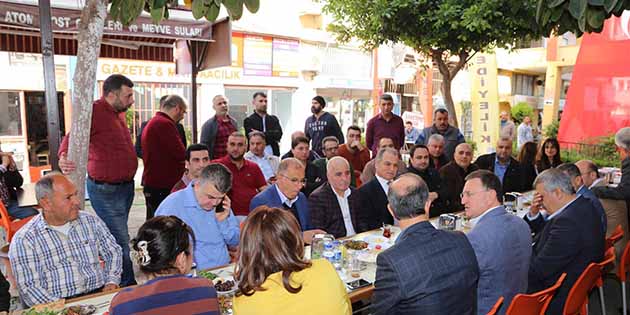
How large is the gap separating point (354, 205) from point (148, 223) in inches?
109

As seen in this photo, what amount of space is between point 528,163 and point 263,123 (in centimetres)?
387

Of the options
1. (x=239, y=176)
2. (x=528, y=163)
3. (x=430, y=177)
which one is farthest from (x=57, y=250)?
(x=528, y=163)

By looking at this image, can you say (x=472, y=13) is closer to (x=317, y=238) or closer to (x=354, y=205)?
(x=354, y=205)

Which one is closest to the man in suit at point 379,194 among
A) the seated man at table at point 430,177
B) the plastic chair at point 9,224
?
the seated man at table at point 430,177

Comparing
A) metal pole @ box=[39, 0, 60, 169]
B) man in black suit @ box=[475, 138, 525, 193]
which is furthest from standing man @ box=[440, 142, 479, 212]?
metal pole @ box=[39, 0, 60, 169]

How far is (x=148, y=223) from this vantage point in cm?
221

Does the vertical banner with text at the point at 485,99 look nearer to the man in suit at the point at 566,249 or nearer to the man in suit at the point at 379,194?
the man in suit at the point at 379,194

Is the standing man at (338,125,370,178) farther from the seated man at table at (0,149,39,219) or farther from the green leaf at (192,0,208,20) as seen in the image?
the green leaf at (192,0,208,20)

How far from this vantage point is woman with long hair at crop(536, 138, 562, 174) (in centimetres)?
707

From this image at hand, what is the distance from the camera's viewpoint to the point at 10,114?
394 inches

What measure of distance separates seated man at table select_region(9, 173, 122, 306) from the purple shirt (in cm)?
524

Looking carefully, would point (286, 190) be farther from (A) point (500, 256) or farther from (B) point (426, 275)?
(B) point (426, 275)

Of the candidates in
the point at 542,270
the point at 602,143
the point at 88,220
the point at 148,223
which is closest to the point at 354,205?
the point at 542,270

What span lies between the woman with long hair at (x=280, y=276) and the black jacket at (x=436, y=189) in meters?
3.71
